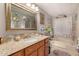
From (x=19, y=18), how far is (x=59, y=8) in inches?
20.8

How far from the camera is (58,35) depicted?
1.31m

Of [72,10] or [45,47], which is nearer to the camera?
[72,10]

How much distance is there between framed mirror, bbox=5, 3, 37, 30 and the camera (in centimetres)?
120

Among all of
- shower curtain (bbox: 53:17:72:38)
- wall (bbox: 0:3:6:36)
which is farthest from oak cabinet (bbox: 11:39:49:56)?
wall (bbox: 0:3:6:36)

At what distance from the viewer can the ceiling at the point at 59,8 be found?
1.23m

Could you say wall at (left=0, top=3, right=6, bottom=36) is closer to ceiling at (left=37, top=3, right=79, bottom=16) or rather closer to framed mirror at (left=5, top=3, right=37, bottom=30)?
framed mirror at (left=5, top=3, right=37, bottom=30)

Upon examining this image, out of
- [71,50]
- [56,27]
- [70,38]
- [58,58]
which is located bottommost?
[58,58]

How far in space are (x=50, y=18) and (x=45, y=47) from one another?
404 millimetres

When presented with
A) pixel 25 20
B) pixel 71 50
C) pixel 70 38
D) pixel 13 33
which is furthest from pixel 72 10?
pixel 13 33

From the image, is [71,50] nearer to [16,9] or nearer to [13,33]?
[13,33]

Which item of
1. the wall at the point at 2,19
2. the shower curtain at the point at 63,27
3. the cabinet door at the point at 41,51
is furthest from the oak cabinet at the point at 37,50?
the wall at the point at 2,19

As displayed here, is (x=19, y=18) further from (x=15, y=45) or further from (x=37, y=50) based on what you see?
(x=37, y=50)

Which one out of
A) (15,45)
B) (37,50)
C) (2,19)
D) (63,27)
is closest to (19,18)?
(2,19)

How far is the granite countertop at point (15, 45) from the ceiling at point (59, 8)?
37 cm
